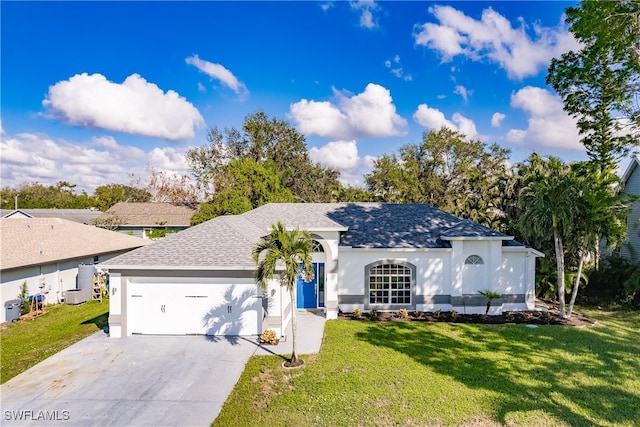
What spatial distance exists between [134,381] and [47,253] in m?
13.1

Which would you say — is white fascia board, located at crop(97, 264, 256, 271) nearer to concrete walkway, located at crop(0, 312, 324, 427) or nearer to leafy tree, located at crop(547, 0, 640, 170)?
concrete walkway, located at crop(0, 312, 324, 427)

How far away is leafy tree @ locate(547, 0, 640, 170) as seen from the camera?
11659mm

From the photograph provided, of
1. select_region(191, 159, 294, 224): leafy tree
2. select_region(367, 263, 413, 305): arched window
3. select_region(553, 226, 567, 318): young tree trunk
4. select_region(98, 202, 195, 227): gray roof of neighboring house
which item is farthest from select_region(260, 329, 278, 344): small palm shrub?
select_region(98, 202, 195, 227): gray roof of neighboring house

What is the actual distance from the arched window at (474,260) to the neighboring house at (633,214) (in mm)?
10821

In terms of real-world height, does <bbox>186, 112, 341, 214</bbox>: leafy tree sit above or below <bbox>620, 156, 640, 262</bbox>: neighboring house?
above

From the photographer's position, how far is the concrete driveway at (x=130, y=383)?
318 inches

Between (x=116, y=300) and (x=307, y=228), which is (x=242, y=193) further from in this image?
(x=116, y=300)

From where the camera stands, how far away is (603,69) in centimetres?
1434

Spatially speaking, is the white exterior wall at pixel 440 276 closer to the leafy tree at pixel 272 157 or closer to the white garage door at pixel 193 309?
the white garage door at pixel 193 309

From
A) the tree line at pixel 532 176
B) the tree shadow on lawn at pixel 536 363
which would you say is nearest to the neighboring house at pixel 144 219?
the tree line at pixel 532 176

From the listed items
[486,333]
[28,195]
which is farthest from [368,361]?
[28,195]

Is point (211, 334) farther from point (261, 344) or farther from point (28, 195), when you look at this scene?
Result: point (28, 195)

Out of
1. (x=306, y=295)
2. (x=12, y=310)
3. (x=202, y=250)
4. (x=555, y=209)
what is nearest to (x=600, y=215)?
(x=555, y=209)

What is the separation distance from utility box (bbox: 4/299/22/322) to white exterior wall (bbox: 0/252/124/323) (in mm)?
259
